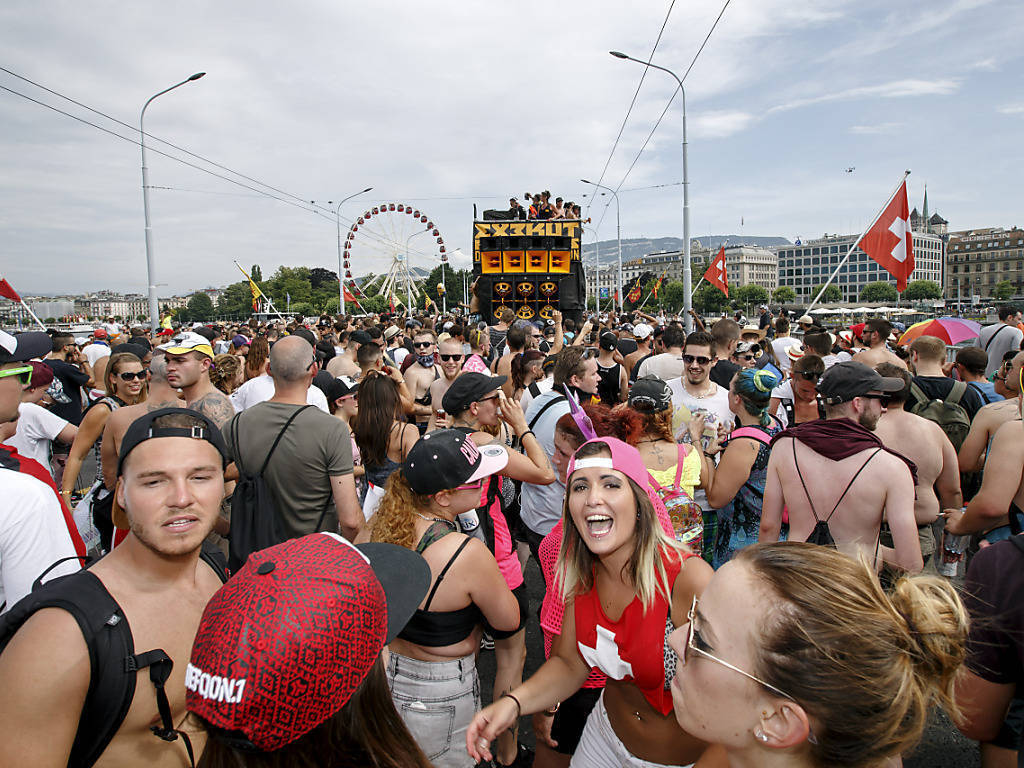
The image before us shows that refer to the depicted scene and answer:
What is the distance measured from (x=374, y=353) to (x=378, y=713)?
4.85 meters

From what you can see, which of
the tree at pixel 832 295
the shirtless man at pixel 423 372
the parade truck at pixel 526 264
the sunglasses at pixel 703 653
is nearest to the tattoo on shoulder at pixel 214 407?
the shirtless man at pixel 423 372

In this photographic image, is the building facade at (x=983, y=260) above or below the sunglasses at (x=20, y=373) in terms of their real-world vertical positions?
above

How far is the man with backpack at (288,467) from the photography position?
3375 millimetres

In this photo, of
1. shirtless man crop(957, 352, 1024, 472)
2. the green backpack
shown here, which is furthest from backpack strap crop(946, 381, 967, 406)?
shirtless man crop(957, 352, 1024, 472)

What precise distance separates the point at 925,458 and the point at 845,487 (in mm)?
1388

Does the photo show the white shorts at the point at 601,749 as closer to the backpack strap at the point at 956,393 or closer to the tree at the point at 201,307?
the backpack strap at the point at 956,393

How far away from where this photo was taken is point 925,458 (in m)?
3.95

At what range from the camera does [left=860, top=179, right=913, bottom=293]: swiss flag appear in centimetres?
A: 998

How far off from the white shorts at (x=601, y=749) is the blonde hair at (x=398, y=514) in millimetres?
959

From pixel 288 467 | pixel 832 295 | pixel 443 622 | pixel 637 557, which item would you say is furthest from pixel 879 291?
pixel 443 622

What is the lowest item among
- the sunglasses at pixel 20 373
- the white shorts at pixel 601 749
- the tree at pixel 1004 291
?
the white shorts at pixel 601 749

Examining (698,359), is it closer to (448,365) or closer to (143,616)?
(448,365)

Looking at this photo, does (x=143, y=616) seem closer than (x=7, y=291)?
Yes

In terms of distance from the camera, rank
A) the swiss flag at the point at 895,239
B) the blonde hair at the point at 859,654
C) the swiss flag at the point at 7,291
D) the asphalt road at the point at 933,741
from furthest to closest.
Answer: the swiss flag at the point at 7,291, the swiss flag at the point at 895,239, the asphalt road at the point at 933,741, the blonde hair at the point at 859,654
